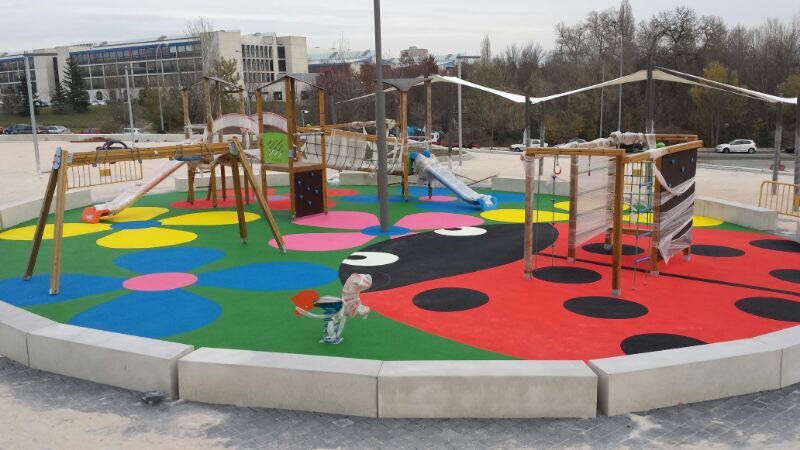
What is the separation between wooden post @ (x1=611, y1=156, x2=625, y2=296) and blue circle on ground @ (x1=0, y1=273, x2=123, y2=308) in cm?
700

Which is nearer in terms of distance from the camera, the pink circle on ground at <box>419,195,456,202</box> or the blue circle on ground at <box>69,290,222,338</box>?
the blue circle on ground at <box>69,290,222,338</box>

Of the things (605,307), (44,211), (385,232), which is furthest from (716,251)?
(44,211)

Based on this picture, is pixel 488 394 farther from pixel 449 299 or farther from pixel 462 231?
pixel 462 231

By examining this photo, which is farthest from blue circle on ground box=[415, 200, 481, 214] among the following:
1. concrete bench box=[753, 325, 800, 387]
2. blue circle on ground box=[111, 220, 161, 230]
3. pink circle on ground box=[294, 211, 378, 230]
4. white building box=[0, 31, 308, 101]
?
white building box=[0, 31, 308, 101]

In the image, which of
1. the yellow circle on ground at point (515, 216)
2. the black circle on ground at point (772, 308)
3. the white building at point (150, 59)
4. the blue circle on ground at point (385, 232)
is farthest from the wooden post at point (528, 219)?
the white building at point (150, 59)

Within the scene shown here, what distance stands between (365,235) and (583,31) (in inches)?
3005

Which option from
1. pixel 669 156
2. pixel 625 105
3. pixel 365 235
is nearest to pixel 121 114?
pixel 625 105

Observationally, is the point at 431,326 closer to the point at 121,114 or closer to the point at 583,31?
the point at 121,114

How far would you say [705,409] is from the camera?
5297mm

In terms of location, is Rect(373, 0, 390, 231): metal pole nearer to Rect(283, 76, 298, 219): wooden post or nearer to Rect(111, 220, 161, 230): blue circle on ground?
Rect(283, 76, 298, 219): wooden post

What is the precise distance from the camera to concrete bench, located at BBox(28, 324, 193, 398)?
5.68 metres

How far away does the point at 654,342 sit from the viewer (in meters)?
6.81

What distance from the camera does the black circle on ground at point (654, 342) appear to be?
6.62 metres

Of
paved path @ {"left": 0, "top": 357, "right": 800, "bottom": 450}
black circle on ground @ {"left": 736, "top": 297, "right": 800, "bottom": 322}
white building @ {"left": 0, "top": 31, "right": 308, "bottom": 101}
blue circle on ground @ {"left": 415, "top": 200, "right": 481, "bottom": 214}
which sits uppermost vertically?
white building @ {"left": 0, "top": 31, "right": 308, "bottom": 101}
